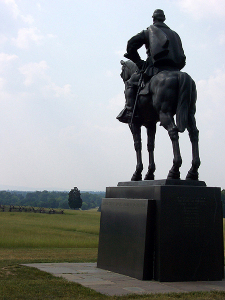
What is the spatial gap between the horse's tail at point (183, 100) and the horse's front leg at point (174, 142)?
0.15 metres

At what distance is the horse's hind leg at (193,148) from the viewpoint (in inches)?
358

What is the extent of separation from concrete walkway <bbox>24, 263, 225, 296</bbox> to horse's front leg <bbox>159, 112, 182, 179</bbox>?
2.30 m

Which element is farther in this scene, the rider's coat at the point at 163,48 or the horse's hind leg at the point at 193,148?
the rider's coat at the point at 163,48

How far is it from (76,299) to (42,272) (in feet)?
9.23

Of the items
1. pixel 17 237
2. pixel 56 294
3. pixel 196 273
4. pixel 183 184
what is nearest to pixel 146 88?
pixel 183 184

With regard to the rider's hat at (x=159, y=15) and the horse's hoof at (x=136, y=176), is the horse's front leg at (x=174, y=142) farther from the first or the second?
the rider's hat at (x=159, y=15)

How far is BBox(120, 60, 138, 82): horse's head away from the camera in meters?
11.1

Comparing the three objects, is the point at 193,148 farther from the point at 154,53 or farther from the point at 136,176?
the point at 154,53

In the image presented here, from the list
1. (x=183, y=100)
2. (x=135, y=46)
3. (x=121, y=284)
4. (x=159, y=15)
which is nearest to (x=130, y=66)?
(x=135, y=46)

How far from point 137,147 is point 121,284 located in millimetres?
4023

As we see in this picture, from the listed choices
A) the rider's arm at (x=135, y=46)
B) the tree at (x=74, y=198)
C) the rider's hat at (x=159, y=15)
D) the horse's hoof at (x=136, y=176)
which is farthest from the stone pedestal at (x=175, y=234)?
the tree at (x=74, y=198)

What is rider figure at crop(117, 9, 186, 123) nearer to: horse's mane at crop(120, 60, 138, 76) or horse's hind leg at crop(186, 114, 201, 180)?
horse's mane at crop(120, 60, 138, 76)

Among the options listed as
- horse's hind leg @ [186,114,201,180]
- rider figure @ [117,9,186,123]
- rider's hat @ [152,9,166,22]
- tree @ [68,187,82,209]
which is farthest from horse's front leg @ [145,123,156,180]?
tree @ [68,187,82,209]

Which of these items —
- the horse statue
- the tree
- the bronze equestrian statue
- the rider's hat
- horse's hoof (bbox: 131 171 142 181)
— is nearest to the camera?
the horse statue
